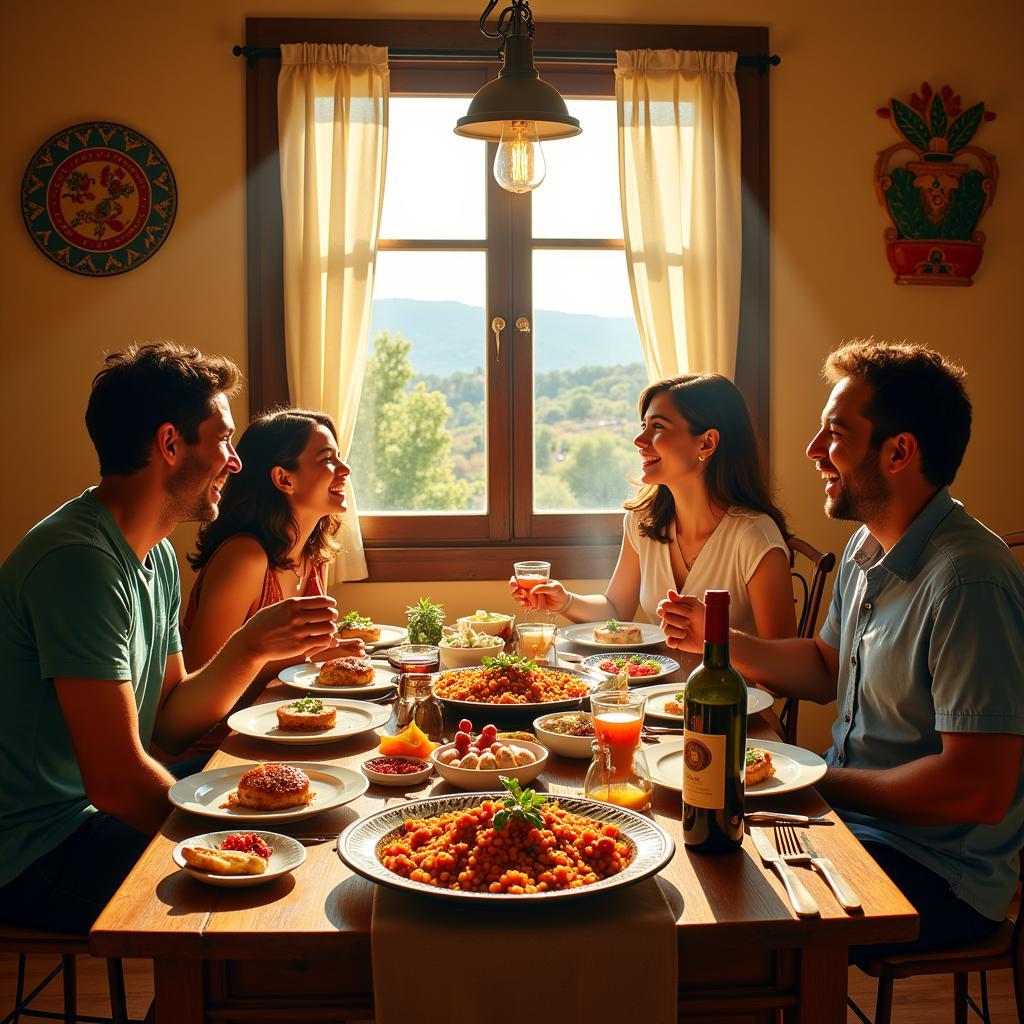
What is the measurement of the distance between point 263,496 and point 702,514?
1.15 meters

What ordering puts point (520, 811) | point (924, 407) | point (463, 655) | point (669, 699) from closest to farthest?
point (520, 811) < point (924, 407) < point (669, 699) < point (463, 655)

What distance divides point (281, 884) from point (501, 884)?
0.29 m

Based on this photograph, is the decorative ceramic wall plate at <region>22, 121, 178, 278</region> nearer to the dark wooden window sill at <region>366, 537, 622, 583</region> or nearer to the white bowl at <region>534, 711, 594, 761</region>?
the dark wooden window sill at <region>366, 537, 622, 583</region>

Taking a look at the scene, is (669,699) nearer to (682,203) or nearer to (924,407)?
(924,407)

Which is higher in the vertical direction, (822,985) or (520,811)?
(520,811)

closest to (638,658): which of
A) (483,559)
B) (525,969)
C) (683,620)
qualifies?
(683,620)

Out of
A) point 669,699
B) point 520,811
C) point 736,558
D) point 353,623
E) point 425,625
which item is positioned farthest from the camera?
point 736,558

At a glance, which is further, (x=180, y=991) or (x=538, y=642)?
(x=538, y=642)

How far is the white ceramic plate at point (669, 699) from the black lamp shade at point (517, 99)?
117 cm

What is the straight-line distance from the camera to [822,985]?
126 centimetres

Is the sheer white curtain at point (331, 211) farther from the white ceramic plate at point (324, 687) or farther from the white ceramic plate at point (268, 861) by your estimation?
the white ceramic plate at point (268, 861)

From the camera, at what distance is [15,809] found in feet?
5.93

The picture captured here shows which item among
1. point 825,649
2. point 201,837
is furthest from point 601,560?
point 201,837

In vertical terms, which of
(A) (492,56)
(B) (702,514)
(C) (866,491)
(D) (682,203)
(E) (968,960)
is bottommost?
(E) (968,960)
